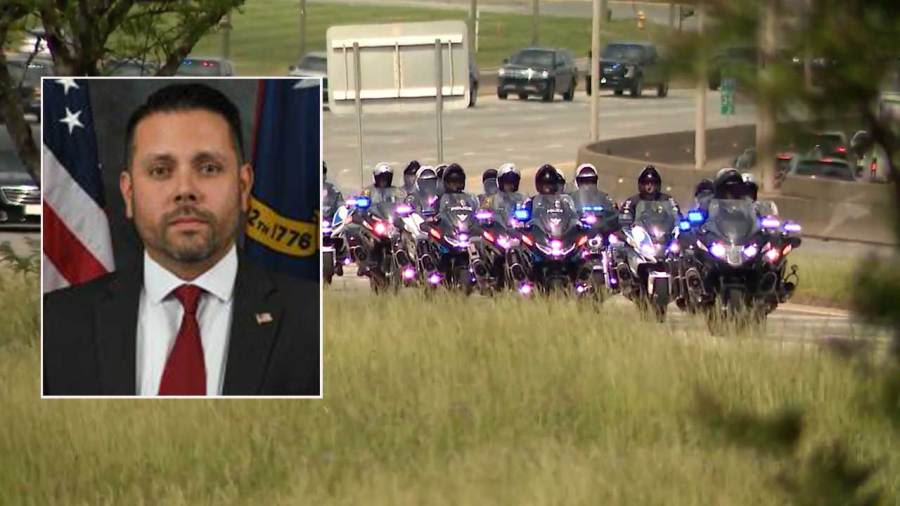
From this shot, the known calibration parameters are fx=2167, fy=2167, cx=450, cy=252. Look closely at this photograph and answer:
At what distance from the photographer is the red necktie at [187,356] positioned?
9.69 m

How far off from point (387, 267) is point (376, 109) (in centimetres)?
874

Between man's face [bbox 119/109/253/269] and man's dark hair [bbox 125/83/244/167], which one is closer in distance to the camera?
man's face [bbox 119/109/253/269]

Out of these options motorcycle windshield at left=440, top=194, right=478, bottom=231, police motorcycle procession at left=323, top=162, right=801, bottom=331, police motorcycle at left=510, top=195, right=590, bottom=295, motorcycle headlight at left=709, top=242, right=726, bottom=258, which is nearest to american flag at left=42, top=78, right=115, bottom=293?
police motorcycle procession at left=323, top=162, right=801, bottom=331

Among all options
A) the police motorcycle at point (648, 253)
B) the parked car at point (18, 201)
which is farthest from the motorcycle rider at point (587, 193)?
the parked car at point (18, 201)

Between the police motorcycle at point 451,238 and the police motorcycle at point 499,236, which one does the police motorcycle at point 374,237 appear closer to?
the police motorcycle at point 451,238

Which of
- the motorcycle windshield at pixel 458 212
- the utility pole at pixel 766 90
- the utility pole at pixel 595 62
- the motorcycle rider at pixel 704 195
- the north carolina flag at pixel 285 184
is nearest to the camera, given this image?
the utility pole at pixel 766 90

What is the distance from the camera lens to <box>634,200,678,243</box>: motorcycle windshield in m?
19.5

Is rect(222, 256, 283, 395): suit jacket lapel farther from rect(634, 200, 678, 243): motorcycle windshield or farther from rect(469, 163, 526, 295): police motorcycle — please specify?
rect(469, 163, 526, 295): police motorcycle

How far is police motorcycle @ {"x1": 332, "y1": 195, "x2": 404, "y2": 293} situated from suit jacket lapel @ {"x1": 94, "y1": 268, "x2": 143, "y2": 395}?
465 inches

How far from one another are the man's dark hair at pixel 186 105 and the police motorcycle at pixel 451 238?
36.7 ft

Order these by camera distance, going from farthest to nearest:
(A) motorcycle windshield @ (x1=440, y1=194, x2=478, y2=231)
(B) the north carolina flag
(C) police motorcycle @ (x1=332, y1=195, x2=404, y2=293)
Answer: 1. (C) police motorcycle @ (x1=332, y1=195, x2=404, y2=293)
2. (A) motorcycle windshield @ (x1=440, y1=194, x2=478, y2=231)
3. (B) the north carolina flag

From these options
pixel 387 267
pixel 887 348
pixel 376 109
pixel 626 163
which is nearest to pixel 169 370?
pixel 887 348

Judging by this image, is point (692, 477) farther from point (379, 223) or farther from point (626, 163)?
point (626, 163)

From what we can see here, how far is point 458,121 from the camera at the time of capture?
180ft
